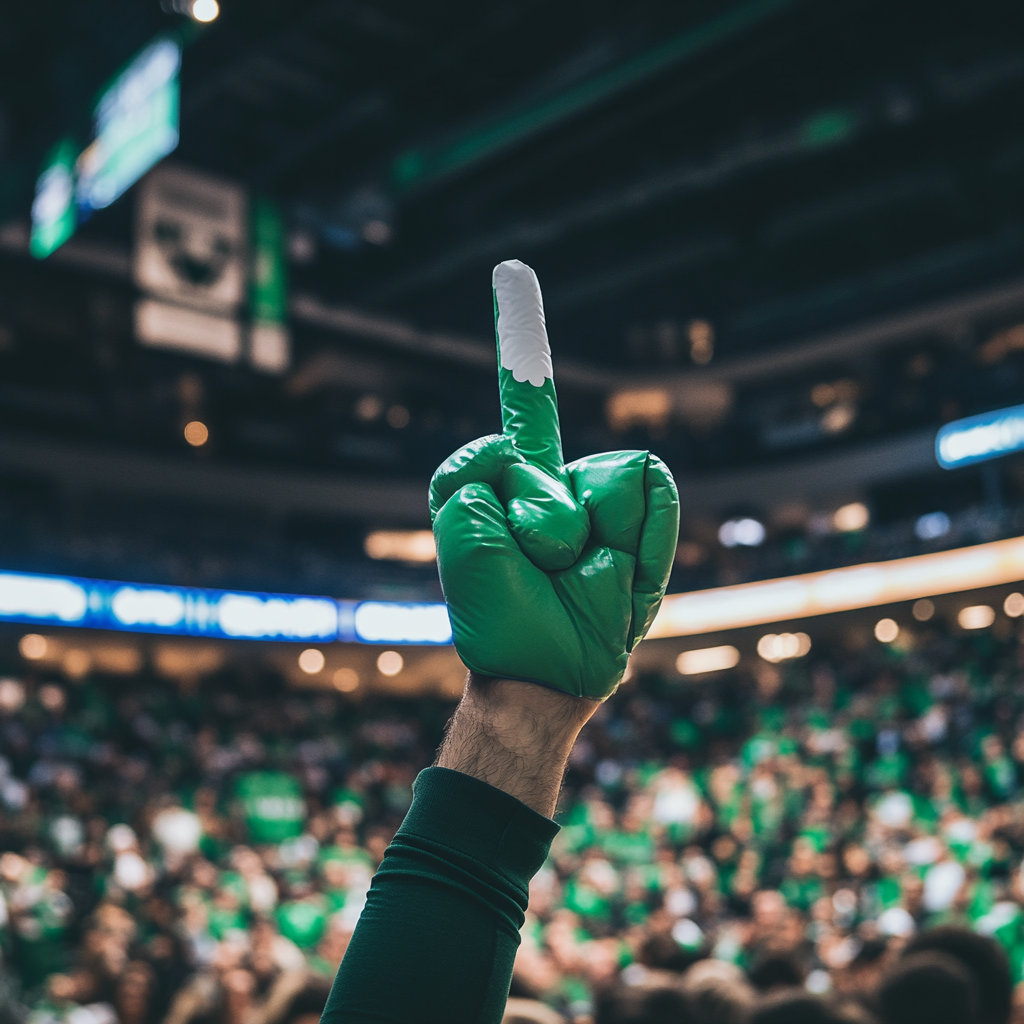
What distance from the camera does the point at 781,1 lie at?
1310cm

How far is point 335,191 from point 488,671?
59.5 ft

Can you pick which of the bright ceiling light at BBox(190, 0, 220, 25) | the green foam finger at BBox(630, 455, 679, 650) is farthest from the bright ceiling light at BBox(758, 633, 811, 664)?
the green foam finger at BBox(630, 455, 679, 650)

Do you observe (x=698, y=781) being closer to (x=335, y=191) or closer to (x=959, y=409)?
(x=959, y=409)

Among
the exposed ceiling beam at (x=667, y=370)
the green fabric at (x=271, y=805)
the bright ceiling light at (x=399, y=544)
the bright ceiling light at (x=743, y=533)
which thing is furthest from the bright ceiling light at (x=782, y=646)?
the green fabric at (x=271, y=805)

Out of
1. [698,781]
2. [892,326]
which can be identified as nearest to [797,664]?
[698,781]

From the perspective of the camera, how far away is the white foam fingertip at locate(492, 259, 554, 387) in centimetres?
165

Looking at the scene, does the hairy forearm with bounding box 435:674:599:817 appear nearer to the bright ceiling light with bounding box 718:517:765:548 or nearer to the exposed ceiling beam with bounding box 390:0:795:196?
the exposed ceiling beam with bounding box 390:0:795:196

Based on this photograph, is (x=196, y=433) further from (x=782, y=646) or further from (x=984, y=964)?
(x=984, y=964)

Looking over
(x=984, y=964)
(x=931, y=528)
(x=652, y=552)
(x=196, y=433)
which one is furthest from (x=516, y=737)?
(x=196, y=433)

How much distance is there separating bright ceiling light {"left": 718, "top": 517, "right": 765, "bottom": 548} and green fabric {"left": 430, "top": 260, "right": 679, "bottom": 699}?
2481 centimetres

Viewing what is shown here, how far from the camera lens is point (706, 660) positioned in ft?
79.8

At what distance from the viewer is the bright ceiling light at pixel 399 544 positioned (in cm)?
2555

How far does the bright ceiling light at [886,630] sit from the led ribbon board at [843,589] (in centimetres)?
109

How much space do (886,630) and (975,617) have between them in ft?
5.88
